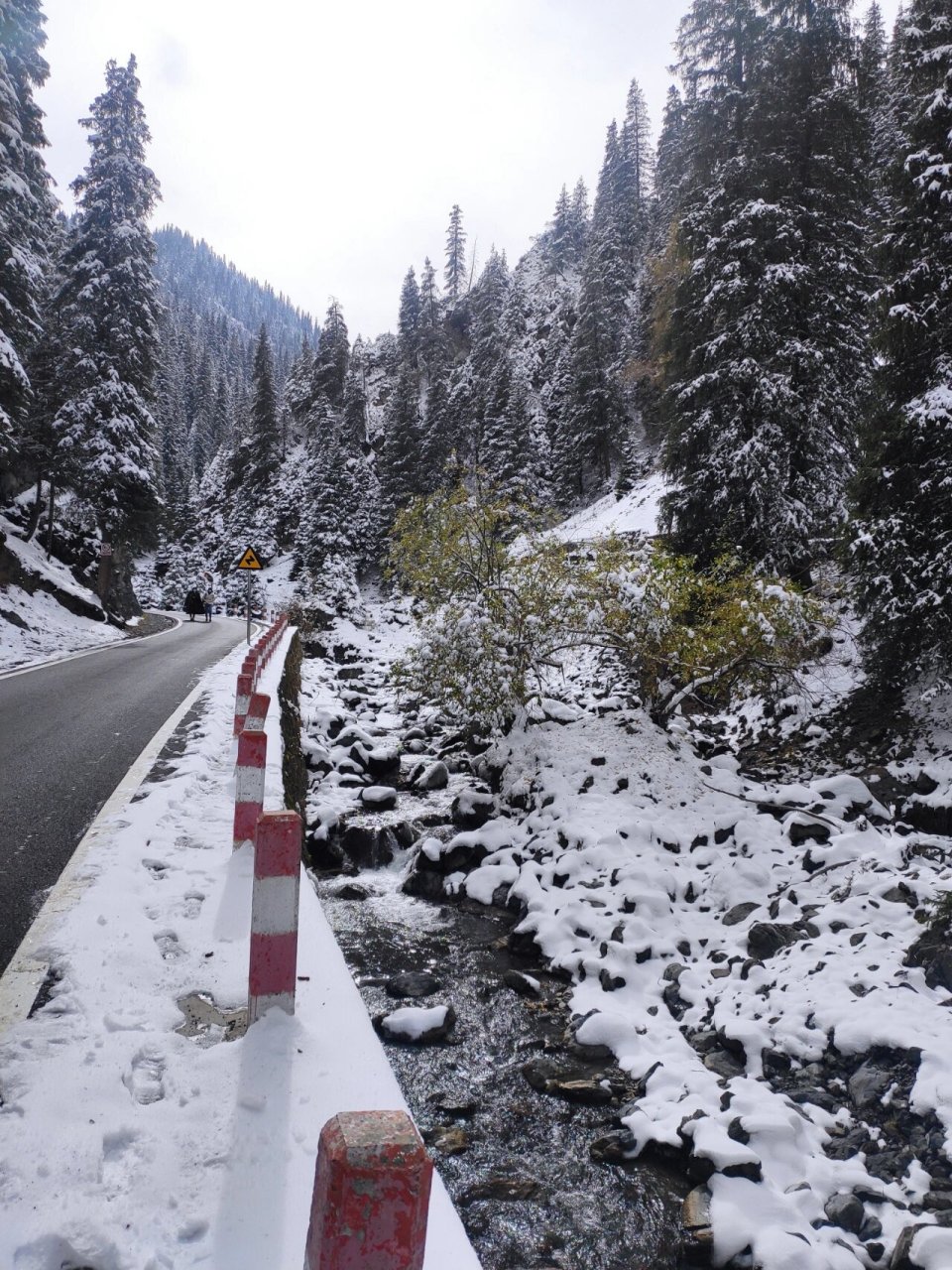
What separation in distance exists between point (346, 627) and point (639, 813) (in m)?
27.7

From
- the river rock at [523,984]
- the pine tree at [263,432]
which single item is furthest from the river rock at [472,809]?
the pine tree at [263,432]

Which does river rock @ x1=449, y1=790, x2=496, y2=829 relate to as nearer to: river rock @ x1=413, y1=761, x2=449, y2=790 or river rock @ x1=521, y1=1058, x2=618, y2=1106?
river rock @ x1=413, y1=761, x2=449, y2=790

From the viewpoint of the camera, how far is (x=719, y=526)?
559 inches

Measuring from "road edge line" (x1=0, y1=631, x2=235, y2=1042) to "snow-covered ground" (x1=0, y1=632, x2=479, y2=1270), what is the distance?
21 mm

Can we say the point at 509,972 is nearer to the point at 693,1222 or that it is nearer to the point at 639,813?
the point at 693,1222

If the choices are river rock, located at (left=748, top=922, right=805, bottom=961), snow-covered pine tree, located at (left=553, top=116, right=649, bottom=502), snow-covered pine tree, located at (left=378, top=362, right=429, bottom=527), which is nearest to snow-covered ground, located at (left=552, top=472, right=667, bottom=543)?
snow-covered pine tree, located at (left=553, top=116, right=649, bottom=502)

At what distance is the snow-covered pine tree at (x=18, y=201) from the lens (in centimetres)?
1588

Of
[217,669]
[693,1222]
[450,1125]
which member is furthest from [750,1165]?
[217,669]

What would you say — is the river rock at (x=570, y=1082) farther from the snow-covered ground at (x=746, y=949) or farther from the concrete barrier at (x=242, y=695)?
the concrete barrier at (x=242, y=695)

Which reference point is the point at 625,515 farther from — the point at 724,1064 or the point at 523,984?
the point at 724,1064

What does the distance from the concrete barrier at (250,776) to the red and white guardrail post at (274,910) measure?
169 cm

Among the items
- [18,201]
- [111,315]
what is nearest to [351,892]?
[18,201]

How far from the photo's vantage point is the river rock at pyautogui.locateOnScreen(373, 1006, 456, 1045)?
545 cm

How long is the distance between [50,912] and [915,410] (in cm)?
1059
